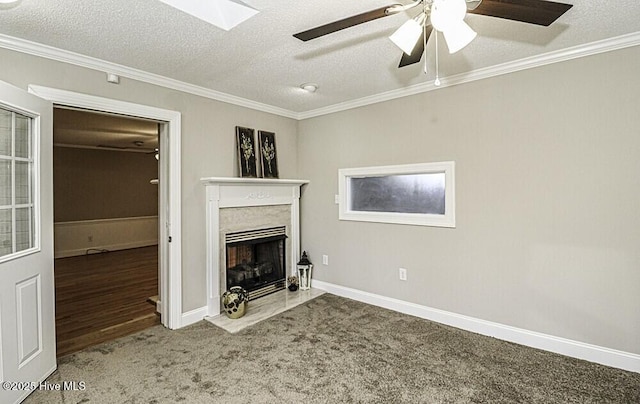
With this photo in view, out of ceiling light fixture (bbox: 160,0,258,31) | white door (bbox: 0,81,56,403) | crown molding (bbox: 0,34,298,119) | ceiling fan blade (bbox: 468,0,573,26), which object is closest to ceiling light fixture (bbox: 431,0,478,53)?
ceiling fan blade (bbox: 468,0,573,26)

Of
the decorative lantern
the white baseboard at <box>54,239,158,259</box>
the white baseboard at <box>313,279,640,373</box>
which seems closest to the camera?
the white baseboard at <box>313,279,640,373</box>

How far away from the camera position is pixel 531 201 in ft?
9.29

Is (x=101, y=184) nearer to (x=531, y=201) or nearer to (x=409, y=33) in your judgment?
(x=409, y=33)

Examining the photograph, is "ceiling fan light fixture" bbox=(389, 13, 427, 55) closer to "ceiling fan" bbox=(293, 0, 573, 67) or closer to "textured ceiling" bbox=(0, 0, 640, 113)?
"ceiling fan" bbox=(293, 0, 573, 67)

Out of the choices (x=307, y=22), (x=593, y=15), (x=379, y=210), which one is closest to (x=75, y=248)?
(x=379, y=210)

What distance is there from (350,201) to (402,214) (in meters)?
0.73

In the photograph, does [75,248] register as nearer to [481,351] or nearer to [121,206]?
[121,206]

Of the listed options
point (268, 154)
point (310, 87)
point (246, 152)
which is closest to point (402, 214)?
point (310, 87)

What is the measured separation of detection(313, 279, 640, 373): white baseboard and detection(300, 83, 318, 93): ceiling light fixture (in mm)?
2365

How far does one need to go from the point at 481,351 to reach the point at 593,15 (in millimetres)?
2506

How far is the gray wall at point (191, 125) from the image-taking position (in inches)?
102

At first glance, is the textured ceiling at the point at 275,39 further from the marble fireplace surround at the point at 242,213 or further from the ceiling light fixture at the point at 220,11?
the marble fireplace surround at the point at 242,213

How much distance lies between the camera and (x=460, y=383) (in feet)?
7.59

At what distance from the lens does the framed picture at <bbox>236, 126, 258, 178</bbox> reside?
3.89 m
